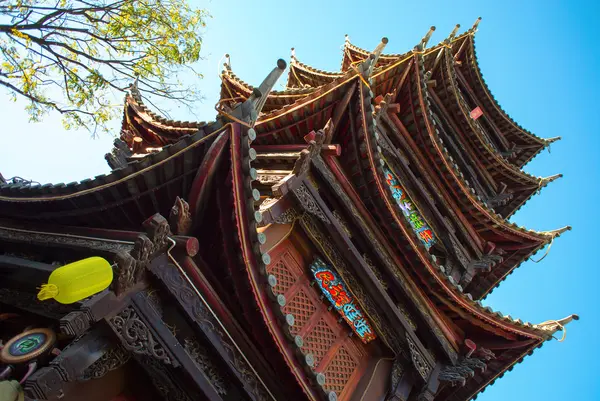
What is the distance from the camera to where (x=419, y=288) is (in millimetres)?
8938

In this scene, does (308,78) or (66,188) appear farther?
(308,78)

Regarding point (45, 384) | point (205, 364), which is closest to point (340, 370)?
point (205, 364)

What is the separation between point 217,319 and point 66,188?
2.55 m

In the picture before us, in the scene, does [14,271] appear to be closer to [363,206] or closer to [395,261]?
[363,206]

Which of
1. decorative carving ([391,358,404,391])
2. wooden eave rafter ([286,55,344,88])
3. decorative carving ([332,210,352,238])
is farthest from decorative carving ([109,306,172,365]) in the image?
wooden eave rafter ([286,55,344,88])

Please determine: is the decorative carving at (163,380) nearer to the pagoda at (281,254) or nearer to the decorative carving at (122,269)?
the pagoda at (281,254)

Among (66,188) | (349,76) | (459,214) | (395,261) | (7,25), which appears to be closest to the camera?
(66,188)

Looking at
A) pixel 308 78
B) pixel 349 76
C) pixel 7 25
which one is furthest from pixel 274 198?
pixel 308 78

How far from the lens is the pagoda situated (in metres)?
5.03

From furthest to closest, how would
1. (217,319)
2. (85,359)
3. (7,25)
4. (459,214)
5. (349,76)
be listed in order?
(459,214), (349,76), (7,25), (217,319), (85,359)

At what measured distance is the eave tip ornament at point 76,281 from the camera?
4.21m

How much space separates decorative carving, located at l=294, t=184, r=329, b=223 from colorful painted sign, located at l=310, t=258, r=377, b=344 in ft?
2.70

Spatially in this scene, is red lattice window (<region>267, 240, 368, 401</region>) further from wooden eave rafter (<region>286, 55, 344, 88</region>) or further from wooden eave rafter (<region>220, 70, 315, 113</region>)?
wooden eave rafter (<region>286, 55, 344, 88</region>)

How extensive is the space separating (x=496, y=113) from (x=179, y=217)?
1537 cm
